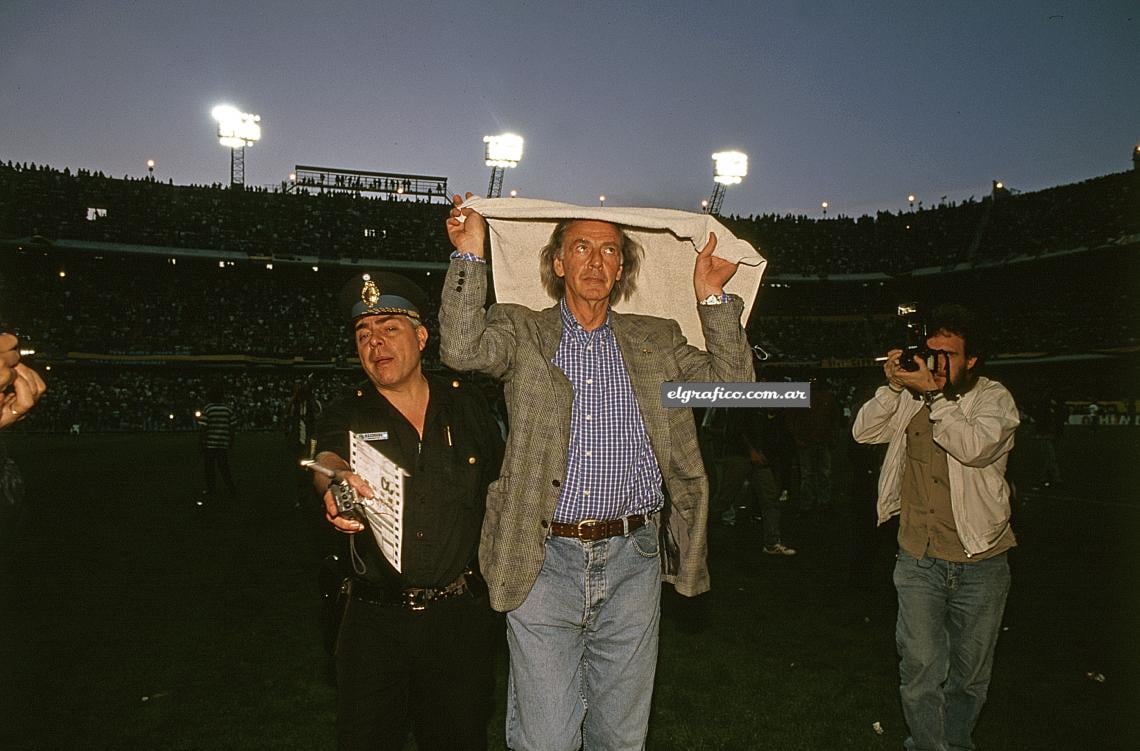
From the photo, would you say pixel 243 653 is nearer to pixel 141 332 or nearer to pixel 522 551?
pixel 522 551

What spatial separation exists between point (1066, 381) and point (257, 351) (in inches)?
1668

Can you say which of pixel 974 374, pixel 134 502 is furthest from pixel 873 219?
pixel 974 374

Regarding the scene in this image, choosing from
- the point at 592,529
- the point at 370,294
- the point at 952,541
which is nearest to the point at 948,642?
the point at 952,541

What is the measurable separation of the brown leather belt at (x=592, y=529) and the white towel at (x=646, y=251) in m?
0.89

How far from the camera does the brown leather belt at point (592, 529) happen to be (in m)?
2.77


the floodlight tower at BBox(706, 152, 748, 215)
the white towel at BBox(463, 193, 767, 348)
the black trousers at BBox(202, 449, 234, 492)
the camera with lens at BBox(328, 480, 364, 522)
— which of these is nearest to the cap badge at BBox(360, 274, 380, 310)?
the white towel at BBox(463, 193, 767, 348)

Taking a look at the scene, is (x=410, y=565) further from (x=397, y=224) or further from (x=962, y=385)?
(x=397, y=224)

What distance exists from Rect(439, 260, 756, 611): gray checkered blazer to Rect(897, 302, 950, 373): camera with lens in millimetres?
1048

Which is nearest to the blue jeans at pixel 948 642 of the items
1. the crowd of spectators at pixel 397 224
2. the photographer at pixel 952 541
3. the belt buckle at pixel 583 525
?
the photographer at pixel 952 541

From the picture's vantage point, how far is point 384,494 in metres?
2.79

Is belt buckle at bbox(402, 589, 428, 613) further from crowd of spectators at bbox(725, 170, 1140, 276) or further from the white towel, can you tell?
crowd of spectators at bbox(725, 170, 1140, 276)

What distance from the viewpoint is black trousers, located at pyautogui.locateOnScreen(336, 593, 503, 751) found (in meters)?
2.79

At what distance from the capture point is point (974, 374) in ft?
12.4

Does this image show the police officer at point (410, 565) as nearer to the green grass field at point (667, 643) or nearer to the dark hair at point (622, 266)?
the dark hair at point (622, 266)
